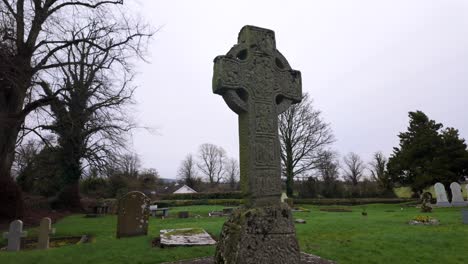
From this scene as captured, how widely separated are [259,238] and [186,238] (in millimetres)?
4789

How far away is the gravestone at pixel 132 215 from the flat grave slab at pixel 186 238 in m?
1.44

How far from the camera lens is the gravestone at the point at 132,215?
32.6 feet

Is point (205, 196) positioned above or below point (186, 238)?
below

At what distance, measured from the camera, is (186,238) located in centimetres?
854

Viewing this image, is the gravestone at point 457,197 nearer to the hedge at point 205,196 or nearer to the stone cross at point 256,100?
the hedge at point 205,196

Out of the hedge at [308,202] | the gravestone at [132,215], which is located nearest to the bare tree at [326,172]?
the hedge at [308,202]

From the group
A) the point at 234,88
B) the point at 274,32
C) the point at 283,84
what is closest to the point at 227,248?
the point at 234,88

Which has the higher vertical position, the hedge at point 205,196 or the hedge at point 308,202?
the hedge at point 205,196

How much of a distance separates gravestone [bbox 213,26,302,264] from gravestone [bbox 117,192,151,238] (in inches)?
252

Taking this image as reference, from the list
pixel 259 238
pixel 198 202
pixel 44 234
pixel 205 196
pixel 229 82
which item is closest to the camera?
pixel 259 238

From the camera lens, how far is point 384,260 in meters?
6.76

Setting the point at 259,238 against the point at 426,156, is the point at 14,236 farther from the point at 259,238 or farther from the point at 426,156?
the point at 426,156

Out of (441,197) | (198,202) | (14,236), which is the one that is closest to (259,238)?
(14,236)

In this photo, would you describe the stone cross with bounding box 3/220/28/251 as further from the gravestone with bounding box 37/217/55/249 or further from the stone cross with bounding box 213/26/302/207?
the stone cross with bounding box 213/26/302/207
